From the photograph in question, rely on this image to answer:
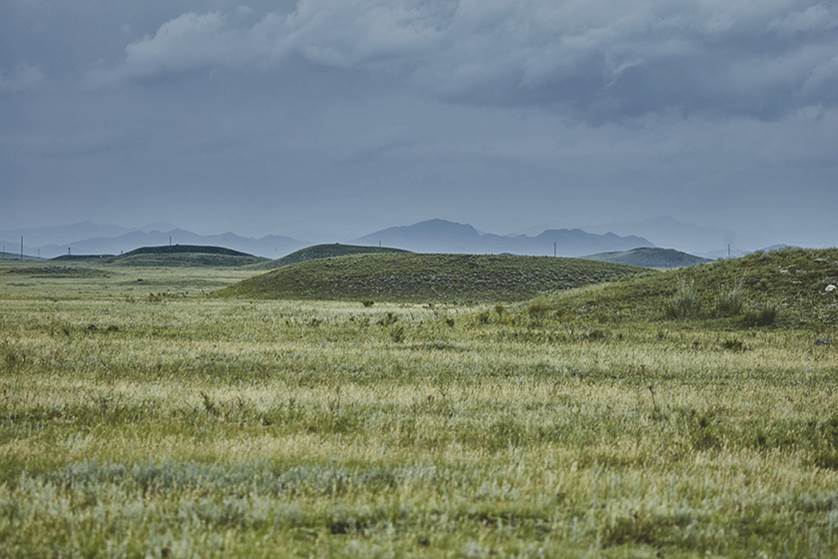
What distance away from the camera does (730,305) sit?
124ft

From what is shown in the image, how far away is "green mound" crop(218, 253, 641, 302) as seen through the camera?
91.4m

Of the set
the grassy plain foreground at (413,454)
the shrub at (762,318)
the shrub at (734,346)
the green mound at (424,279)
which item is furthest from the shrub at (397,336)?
the green mound at (424,279)

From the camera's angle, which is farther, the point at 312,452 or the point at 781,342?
the point at 781,342

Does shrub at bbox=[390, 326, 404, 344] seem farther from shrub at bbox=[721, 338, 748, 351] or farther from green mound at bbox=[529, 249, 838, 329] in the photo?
green mound at bbox=[529, 249, 838, 329]

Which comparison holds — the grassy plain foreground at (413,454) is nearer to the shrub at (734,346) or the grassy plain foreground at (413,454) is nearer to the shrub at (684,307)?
the shrub at (734,346)

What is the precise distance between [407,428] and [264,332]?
20353mm

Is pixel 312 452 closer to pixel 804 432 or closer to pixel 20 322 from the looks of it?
pixel 804 432

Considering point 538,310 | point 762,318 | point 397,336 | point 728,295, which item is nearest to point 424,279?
point 538,310

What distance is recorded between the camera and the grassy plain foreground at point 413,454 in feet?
23.5

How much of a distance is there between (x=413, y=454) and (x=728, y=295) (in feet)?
104

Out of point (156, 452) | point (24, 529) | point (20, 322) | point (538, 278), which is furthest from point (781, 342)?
point (538, 278)

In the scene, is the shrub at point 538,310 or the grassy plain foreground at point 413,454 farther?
the shrub at point 538,310

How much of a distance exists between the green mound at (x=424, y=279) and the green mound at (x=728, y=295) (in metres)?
38.6

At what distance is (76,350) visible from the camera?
22.9 meters
